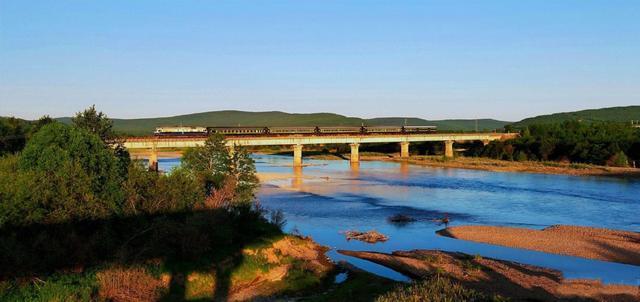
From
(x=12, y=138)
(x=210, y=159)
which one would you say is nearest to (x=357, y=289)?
(x=210, y=159)

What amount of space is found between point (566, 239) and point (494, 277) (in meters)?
14.5

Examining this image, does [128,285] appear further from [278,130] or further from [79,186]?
[278,130]

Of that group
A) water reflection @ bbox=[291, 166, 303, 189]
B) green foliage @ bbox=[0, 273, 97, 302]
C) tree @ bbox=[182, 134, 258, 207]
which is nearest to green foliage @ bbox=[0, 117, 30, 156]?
tree @ bbox=[182, 134, 258, 207]

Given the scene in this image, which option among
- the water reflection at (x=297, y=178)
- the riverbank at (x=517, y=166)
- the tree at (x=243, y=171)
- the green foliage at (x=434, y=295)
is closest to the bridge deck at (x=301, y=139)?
the riverbank at (x=517, y=166)

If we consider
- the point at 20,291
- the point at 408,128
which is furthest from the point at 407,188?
the point at 408,128

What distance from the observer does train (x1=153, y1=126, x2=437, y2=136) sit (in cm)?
11988

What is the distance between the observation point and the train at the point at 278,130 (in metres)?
120

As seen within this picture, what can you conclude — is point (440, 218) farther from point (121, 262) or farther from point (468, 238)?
point (121, 262)

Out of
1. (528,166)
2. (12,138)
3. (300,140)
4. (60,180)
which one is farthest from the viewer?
(300,140)

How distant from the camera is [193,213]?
34.2 meters

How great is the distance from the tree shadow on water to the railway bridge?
133 ft

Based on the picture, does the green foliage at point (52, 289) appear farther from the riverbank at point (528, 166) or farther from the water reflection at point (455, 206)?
the riverbank at point (528, 166)

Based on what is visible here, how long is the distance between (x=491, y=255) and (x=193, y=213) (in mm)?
20245

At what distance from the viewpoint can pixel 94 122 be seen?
49000 millimetres
